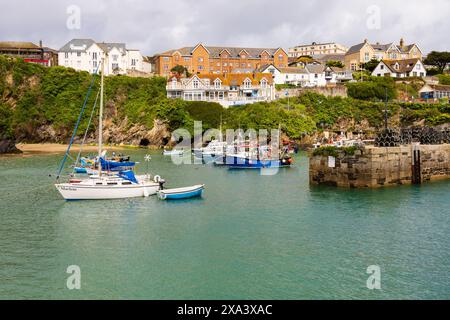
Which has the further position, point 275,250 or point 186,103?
point 186,103

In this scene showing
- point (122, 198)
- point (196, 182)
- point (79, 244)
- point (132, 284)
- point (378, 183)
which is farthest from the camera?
point (196, 182)

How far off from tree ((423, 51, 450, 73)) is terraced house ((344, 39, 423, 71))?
2820 mm

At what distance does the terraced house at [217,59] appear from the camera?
104250mm

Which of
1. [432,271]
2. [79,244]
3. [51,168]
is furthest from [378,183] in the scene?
[51,168]

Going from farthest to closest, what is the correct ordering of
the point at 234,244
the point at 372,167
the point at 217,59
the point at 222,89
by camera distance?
the point at 217,59 → the point at 222,89 → the point at 372,167 → the point at 234,244

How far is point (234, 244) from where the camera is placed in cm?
2311

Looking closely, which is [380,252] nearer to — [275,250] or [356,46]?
[275,250]

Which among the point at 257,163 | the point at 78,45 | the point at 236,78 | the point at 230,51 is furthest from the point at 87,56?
the point at 257,163

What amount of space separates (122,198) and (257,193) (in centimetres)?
1019

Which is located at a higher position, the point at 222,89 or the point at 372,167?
the point at 222,89

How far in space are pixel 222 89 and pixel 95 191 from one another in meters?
58.7

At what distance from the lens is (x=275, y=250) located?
22203mm

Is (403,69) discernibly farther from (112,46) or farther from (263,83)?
(112,46)

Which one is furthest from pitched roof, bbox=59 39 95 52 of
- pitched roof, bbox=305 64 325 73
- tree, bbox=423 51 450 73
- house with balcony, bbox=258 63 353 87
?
tree, bbox=423 51 450 73
